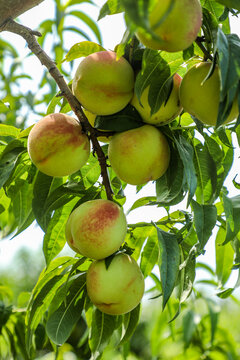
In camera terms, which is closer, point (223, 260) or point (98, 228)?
point (98, 228)

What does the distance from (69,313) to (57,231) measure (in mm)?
192

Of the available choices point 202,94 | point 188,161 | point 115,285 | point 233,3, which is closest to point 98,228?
point 115,285

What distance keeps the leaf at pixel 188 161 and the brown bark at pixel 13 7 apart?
428 millimetres

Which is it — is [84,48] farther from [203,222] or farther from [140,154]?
[203,222]

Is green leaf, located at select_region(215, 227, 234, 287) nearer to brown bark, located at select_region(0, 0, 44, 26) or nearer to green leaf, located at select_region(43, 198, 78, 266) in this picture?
green leaf, located at select_region(43, 198, 78, 266)

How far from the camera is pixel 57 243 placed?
1279 mm

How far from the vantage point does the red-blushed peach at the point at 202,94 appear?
96 cm

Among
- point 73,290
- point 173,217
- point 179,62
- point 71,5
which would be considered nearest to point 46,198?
point 73,290

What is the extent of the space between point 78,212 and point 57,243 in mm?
190

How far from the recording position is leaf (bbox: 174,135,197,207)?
969mm

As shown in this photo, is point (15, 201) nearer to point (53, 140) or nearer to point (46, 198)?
point (46, 198)

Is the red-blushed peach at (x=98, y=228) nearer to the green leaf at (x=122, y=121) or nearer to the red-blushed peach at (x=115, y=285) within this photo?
the red-blushed peach at (x=115, y=285)

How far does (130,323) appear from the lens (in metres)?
1.26

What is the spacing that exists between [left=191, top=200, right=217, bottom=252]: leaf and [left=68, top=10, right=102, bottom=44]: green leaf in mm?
1199
